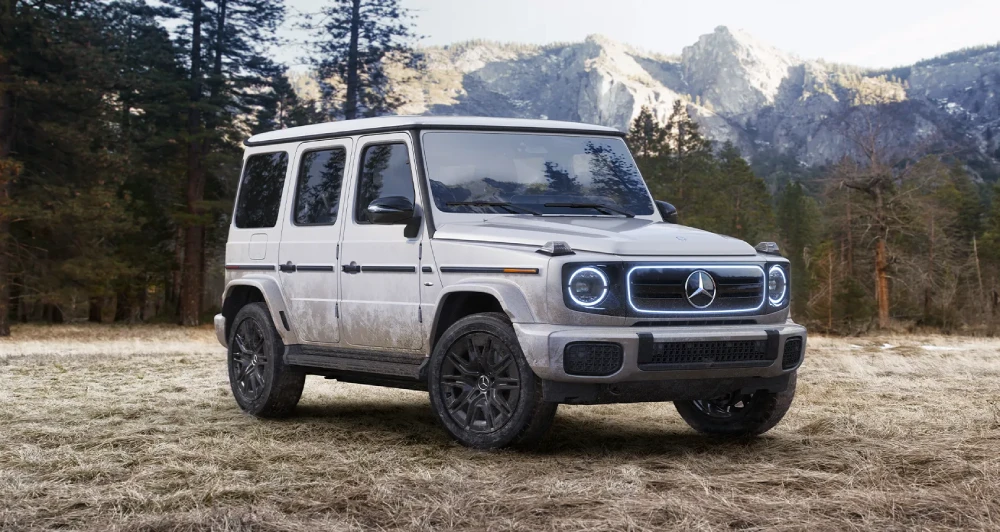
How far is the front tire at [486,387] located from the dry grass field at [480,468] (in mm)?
153

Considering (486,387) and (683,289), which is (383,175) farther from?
(683,289)

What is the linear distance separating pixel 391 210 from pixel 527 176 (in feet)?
3.22

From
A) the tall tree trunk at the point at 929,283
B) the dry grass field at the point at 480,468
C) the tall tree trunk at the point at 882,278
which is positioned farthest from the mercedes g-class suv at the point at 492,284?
the tall tree trunk at the point at 929,283

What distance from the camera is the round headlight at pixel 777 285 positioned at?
21.5 feet

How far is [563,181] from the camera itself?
730cm

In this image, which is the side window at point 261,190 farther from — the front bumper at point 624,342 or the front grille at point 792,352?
the front grille at point 792,352

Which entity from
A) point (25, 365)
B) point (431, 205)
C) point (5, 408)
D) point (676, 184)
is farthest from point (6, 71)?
point (676, 184)

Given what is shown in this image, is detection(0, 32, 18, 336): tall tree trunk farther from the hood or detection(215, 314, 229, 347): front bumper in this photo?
the hood

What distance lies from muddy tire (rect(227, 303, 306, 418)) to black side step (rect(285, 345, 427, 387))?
0.62 feet

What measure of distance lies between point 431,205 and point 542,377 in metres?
1.56

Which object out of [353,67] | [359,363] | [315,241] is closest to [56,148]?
[353,67]

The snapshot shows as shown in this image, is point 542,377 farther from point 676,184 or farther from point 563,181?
point 676,184

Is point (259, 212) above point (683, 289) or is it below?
above

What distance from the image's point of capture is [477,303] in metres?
6.66
